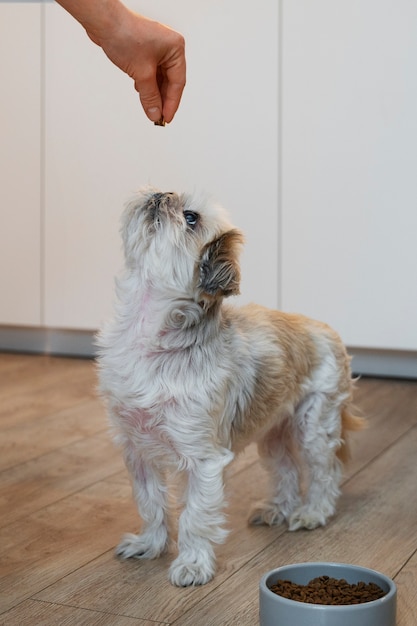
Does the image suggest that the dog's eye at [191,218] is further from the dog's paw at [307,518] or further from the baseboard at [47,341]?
the baseboard at [47,341]

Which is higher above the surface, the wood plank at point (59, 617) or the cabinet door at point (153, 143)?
the cabinet door at point (153, 143)

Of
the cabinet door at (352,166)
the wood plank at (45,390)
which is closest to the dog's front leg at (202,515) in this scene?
the wood plank at (45,390)

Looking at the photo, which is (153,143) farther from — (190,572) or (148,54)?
(190,572)

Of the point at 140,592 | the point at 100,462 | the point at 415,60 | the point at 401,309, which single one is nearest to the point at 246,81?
the point at 415,60

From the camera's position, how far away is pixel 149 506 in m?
Result: 1.91

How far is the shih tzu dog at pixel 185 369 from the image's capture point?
5.68 ft

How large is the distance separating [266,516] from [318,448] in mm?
184

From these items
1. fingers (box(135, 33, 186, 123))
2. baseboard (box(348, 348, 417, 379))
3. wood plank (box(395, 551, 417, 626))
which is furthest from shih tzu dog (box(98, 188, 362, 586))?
baseboard (box(348, 348, 417, 379))

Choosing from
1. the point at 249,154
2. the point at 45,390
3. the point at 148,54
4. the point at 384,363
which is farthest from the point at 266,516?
the point at 249,154

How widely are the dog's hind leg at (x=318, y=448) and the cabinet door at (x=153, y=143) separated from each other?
60.8 inches

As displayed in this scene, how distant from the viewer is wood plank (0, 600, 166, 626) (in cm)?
157

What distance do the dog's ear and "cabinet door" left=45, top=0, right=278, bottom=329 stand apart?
191 cm

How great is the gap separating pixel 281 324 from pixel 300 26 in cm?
177

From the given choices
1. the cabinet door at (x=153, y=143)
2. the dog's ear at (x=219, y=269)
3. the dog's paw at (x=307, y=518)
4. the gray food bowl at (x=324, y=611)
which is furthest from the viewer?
the cabinet door at (x=153, y=143)
